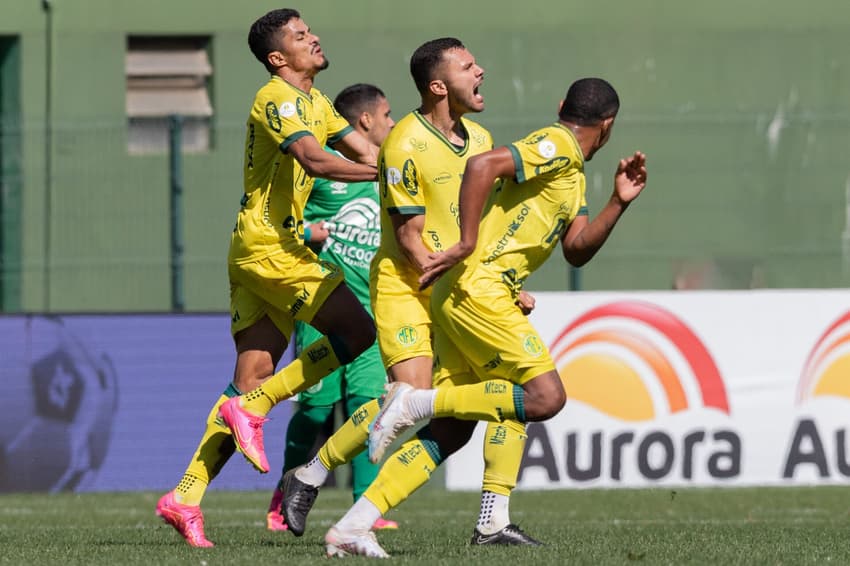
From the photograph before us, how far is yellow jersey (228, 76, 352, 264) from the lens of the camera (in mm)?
7789

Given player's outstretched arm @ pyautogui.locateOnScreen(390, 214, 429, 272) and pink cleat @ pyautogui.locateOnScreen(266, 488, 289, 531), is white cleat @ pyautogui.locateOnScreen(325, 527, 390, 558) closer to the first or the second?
player's outstretched arm @ pyautogui.locateOnScreen(390, 214, 429, 272)

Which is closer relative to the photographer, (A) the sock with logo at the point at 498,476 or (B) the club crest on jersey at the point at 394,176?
(B) the club crest on jersey at the point at 394,176

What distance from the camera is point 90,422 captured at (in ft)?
41.9

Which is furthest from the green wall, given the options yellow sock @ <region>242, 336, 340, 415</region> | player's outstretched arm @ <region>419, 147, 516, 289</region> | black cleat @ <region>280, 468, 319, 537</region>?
player's outstretched arm @ <region>419, 147, 516, 289</region>

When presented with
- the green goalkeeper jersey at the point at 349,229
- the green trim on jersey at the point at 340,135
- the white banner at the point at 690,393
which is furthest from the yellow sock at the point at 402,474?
the white banner at the point at 690,393

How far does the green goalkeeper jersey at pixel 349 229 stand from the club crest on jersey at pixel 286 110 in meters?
2.17

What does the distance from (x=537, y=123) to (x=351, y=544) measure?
9067mm

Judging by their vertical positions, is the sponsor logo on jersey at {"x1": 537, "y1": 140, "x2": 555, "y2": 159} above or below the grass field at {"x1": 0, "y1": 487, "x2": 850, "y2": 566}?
above

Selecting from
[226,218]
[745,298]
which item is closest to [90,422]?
[226,218]

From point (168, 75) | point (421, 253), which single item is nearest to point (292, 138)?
point (421, 253)

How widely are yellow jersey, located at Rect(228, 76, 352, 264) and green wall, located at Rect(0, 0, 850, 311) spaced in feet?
23.1

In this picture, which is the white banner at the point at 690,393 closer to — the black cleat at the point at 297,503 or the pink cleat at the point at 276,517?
the pink cleat at the point at 276,517

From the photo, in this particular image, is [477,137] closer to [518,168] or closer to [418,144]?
[418,144]

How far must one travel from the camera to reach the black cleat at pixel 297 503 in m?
7.34
